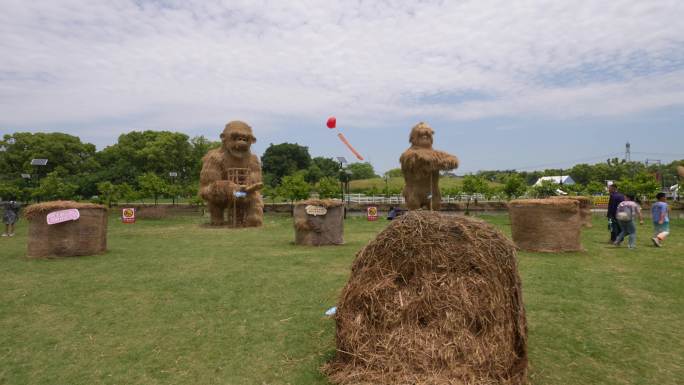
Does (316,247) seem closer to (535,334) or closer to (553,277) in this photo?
(553,277)

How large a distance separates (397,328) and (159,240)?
37.9 ft

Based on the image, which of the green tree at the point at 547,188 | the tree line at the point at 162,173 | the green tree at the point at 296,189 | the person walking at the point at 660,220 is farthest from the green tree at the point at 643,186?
the green tree at the point at 296,189

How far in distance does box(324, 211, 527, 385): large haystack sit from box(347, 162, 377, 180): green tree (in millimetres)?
78135

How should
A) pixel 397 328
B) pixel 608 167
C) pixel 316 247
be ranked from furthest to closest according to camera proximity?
pixel 608 167 < pixel 316 247 < pixel 397 328

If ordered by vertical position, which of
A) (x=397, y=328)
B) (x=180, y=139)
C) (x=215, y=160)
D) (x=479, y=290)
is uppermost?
(x=180, y=139)

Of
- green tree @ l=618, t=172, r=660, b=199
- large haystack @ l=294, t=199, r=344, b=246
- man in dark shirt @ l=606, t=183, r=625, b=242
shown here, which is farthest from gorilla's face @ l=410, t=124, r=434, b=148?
green tree @ l=618, t=172, r=660, b=199

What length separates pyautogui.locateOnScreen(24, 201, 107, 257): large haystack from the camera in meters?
9.52

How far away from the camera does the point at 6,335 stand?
4.82 metres

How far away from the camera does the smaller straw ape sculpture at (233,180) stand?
55.8 feet

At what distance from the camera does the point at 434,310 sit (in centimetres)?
357

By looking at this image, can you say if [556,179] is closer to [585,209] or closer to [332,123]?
[585,209]

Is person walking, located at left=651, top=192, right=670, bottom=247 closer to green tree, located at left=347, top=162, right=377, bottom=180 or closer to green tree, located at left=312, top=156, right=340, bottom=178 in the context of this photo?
green tree, located at left=312, top=156, right=340, bottom=178

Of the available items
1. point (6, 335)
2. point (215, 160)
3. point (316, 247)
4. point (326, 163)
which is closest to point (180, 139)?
point (326, 163)

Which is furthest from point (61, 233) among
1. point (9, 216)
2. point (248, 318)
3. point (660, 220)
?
point (660, 220)
